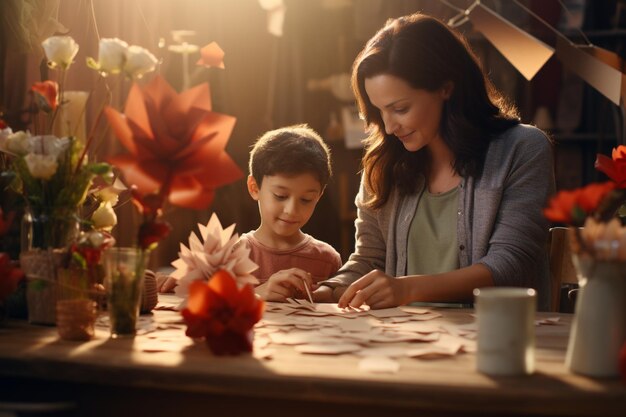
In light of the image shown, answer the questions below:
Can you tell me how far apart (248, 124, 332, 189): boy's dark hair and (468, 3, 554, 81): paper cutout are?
605mm

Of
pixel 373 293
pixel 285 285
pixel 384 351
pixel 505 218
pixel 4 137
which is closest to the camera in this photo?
pixel 384 351

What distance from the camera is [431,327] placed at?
1404 millimetres

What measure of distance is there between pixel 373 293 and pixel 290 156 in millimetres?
640

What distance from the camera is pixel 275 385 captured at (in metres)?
1.04

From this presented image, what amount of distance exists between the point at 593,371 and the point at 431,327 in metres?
0.38

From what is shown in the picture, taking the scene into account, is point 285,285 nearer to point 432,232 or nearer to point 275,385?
point 432,232

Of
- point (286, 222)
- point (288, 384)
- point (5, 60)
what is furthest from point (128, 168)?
point (5, 60)

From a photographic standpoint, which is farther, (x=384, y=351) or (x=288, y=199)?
(x=288, y=199)

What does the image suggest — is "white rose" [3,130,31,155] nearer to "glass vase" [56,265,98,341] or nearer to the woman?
"glass vase" [56,265,98,341]

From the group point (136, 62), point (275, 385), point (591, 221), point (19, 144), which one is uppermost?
point (136, 62)

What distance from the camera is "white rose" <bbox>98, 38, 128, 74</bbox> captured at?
1.30 meters

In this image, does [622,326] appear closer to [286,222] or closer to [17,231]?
[17,231]

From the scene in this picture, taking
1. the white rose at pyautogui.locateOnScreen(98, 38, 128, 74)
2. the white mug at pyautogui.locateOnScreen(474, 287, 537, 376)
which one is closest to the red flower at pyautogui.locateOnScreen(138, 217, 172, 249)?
the white rose at pyautogui.locateOnScreen(98, 38, 128, 74)

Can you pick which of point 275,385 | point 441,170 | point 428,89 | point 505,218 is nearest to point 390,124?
point 428,89
